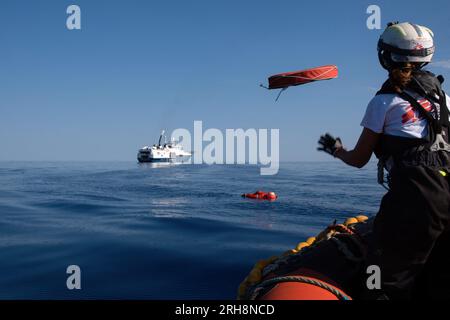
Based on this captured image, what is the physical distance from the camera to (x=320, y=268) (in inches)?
140

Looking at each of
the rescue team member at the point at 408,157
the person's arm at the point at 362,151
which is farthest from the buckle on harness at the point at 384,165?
the person's arm at the point at 362,151

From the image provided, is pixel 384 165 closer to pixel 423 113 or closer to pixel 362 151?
pixel 362 151

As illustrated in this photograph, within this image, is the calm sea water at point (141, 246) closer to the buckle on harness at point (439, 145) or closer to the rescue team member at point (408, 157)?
the rescue team member at point (408, 157)

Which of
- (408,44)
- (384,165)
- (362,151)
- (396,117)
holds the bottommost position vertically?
(384,165)

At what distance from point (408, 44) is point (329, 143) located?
3.79ft

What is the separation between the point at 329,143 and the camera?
11.7 ft

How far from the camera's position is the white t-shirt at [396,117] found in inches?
116

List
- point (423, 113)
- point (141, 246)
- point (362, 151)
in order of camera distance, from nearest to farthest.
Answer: point (423, 113), point (362, 151), point (141, 246)

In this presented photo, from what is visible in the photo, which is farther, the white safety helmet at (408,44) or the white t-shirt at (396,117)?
the white safety helmet at (408,44)

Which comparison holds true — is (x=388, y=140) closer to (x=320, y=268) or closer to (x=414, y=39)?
(x=414, y=39)

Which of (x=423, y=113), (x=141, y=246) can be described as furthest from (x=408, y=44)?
(x=141, y=246)
